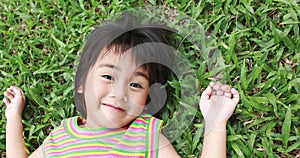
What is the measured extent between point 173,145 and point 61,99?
74cm

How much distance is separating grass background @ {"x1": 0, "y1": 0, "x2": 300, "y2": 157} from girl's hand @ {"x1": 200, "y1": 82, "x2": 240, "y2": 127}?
5 centimetres

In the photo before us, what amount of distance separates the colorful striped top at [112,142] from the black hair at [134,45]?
145 mm

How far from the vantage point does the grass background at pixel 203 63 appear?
2.11m

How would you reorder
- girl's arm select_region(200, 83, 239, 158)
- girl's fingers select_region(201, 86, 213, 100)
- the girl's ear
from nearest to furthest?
girl's arm select_region(200, 83, 239, 158) < girl's fingers select_region(201, 86, 213, 100) < the girl's ear

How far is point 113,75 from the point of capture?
2.10 meters

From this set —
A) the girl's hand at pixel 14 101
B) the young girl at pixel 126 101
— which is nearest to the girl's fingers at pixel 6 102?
the girl's hand at pixel 14 101

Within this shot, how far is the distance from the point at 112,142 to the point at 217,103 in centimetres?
59

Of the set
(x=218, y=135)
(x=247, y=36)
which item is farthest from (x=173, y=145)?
(x=247, y=36)

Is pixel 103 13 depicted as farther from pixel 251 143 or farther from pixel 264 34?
pixel 251 143

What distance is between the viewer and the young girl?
6.90 feet

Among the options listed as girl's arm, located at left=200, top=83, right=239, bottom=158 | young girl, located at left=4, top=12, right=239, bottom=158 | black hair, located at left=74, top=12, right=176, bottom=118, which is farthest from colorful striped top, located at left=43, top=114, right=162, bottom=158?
girl's arm, located at left=200, top=83, right=239, bottom=158

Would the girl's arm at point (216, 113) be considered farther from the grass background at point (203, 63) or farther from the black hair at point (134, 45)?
the black hair at point (134, 45)

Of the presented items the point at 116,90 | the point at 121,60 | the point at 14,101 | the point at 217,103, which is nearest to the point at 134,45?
the point at 121,60

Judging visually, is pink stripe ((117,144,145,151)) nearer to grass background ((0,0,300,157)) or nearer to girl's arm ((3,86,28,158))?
grass background ((0,0,300,157))
